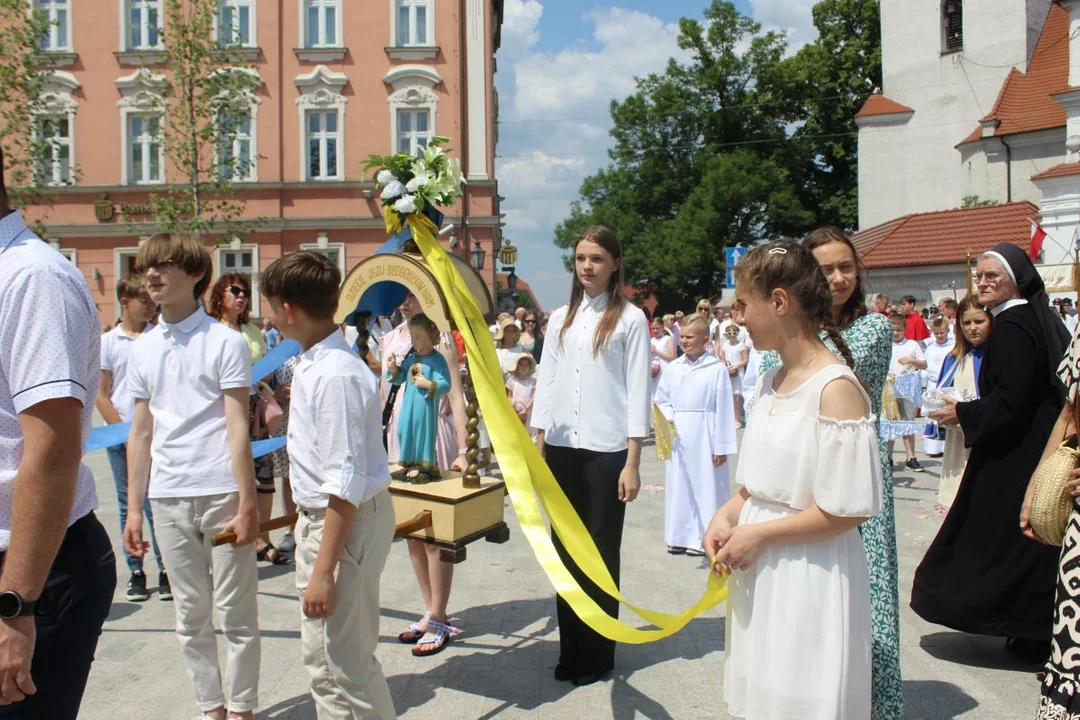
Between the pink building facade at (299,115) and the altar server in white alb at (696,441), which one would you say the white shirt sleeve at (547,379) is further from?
the pink building facade at (299,115)

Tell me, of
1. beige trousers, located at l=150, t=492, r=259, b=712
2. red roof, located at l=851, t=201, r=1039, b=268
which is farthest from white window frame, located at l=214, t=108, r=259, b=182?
beige trousers, located at l=150, t=492, r=259, b=712

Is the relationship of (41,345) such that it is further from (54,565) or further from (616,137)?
(616,137)

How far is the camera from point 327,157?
2781cm

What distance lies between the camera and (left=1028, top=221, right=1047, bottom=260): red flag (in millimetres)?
20562

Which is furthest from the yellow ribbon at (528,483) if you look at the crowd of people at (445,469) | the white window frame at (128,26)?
the white window frame at (128,26)

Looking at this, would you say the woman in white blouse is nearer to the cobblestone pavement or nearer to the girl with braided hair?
the cobblestone pavement

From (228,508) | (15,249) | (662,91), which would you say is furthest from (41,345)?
(662,91)

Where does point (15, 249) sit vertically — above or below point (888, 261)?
below

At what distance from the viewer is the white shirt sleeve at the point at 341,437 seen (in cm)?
305

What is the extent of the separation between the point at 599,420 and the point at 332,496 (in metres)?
1.73

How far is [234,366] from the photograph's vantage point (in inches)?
147

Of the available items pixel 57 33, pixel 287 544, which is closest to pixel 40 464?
pixel 287 544

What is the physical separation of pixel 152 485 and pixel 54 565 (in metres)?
1.58

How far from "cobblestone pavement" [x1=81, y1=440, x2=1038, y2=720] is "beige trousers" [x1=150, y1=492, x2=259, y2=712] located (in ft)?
1.41
